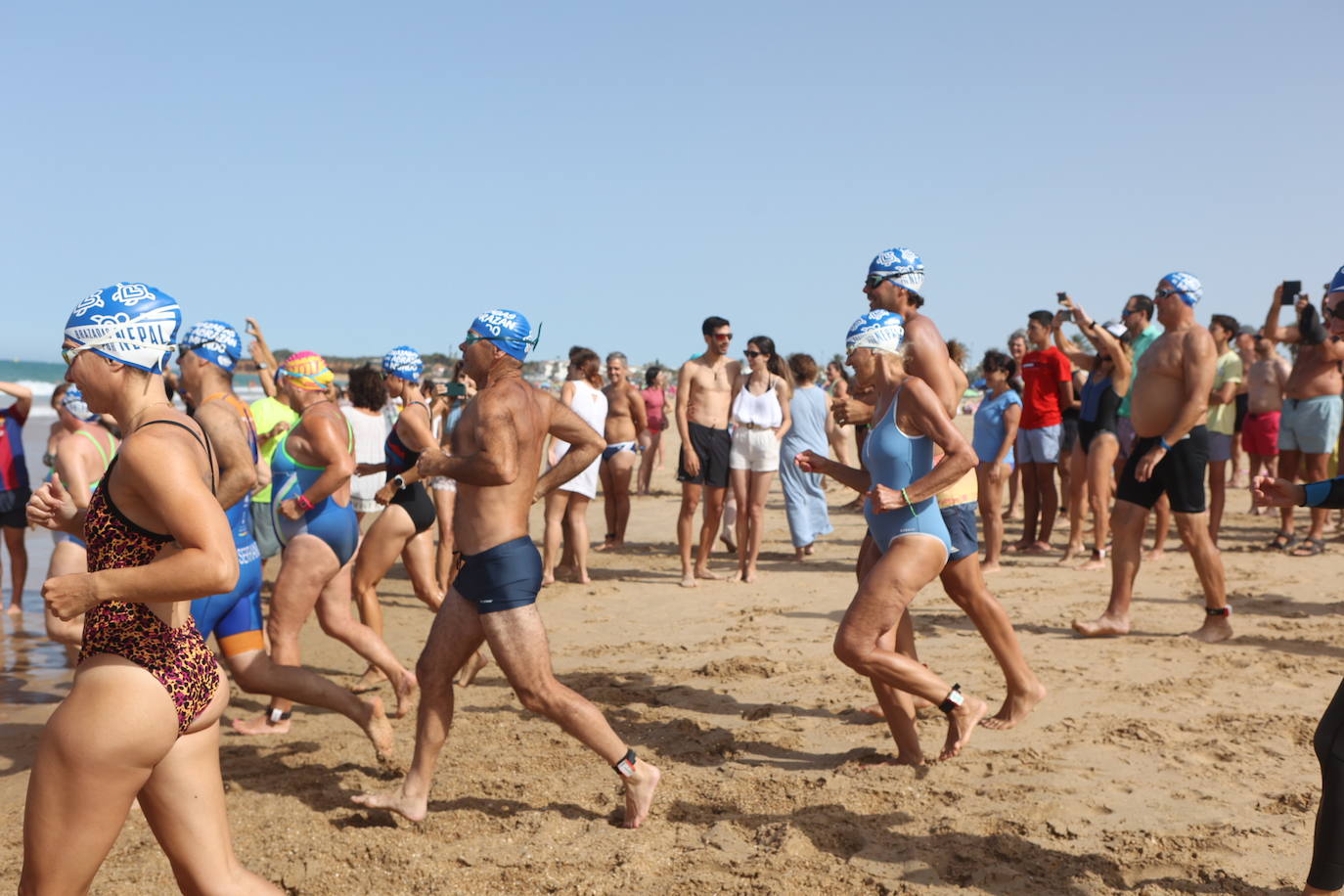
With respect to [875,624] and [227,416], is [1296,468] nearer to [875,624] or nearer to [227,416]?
[875,624]

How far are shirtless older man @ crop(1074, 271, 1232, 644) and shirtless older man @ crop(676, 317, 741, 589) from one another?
12.3ft

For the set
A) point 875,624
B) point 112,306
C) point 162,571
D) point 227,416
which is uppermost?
point 112,306

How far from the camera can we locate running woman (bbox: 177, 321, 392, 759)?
14.4ft

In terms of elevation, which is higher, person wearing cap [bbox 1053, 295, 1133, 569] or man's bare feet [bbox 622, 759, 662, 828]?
person wearing cap [bbox 1053, 295, 1133, 569]

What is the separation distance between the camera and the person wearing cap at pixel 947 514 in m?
4.93

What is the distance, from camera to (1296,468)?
1077 cm

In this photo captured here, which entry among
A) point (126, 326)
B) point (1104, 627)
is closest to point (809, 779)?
point (1104, 627)

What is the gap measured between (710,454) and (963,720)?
5377 millimetres

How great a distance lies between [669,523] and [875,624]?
32.2ft

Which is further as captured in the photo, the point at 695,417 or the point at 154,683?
the point at 695,417

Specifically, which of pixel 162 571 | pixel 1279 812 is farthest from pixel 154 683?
pixel 1279 812

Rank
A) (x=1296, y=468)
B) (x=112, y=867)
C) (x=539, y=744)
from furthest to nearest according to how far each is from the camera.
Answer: (x=1296, y=468)
(x=539, y=744)
(x=112, y=867)

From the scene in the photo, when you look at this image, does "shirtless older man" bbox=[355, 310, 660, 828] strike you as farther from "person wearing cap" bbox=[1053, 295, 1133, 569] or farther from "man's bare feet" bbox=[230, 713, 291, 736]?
"person wearing cap" bbox=[1053, 295, 1133, 569]

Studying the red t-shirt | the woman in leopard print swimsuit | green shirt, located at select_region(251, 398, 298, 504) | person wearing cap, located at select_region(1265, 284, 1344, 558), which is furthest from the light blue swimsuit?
person wearing cap, located at select_region(1265, 284, 1344, 558)
